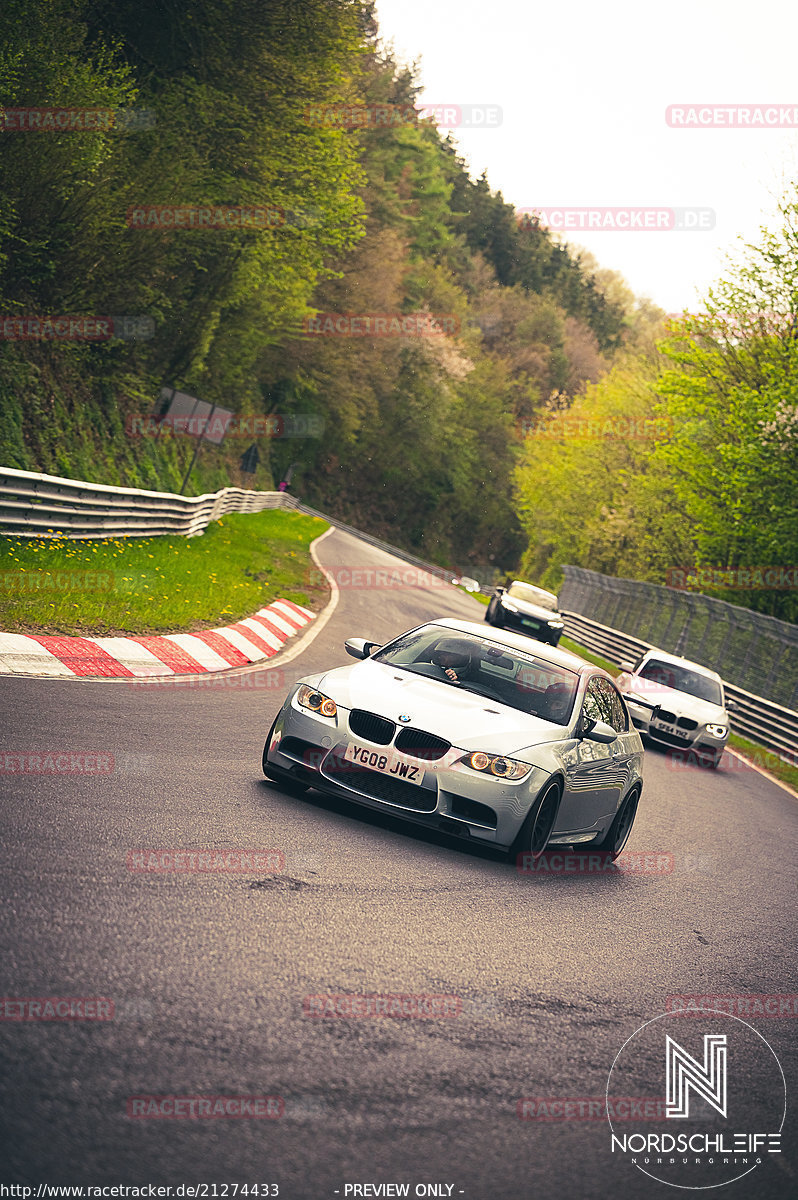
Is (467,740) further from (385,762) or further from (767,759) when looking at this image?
(767,759)

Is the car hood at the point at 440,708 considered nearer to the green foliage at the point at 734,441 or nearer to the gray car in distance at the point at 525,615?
the gray car in distance at the point at 525,615

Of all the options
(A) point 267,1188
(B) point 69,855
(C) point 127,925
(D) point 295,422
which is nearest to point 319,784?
(B) point 69,855

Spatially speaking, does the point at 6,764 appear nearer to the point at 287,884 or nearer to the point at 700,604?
the point at 287,884

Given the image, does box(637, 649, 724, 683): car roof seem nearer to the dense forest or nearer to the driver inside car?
the dense forest

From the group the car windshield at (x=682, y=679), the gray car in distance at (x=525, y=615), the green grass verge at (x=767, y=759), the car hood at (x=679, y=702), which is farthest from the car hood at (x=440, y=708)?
the gray car in distance at (x=525, y=615)

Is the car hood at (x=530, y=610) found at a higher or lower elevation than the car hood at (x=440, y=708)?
lower

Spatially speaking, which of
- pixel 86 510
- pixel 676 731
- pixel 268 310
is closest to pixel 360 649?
pixel 86 510

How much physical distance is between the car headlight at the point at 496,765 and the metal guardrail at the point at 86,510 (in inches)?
354

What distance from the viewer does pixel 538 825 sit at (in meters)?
8.30

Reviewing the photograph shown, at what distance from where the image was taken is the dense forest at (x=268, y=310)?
24.6 metres

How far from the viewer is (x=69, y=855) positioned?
575 cm

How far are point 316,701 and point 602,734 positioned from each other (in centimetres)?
215

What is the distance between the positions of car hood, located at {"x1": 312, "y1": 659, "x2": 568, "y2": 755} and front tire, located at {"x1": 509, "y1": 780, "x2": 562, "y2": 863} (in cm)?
36

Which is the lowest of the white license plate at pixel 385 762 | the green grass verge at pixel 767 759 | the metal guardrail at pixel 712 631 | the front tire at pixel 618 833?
the green grass verge at pixel 767 759
